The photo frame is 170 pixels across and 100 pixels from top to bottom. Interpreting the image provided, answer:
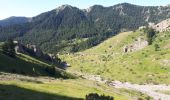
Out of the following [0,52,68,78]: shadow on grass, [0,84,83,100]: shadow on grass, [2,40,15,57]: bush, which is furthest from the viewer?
[2,40,15,57]: bush

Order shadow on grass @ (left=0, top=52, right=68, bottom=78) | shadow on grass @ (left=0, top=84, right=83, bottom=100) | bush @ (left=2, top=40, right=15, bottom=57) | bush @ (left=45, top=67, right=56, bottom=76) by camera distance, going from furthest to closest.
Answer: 1. bush @ (left=2, top=40, right=15, bottom=57)
2. bush @ (left=45, top=67, right=56, bottom=76)
3. shadow on grass @ (left=0, top=52, right=68, bottom=78)
4. shadow on grass @ (left=0, top=84, right=83, bottom=100)

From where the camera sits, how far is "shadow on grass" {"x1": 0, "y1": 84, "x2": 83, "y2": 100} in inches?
2516

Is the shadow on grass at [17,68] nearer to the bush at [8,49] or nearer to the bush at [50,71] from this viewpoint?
the bush at [50,71]

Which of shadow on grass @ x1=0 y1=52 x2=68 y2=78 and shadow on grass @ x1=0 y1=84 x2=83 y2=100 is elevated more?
shadow on grass @ x1=0 y1=52 x2=68 y2=78

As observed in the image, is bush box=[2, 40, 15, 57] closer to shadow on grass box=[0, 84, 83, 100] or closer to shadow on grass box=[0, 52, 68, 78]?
shadow on grass box=[0, 52, 68, 78]

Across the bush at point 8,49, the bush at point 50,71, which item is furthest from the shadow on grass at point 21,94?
the bush at point 8,49

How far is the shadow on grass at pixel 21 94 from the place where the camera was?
210 feet

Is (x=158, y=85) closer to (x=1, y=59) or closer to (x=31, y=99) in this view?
(x=1, y=59)

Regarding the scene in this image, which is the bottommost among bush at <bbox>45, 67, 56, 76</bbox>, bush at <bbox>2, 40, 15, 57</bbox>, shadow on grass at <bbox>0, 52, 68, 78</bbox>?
bush at <bbox>45, 67, 56, 76</bbox>

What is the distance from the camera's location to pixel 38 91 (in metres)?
76.5

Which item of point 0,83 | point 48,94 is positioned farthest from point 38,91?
point 0,83

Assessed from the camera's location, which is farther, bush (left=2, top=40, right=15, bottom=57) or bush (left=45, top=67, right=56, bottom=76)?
bush (left=2, top=40, right=15, bottom=57)

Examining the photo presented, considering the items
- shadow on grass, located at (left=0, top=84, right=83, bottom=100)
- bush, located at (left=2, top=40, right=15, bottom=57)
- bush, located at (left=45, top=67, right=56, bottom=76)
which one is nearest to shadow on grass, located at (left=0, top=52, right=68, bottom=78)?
bush, located at (left=45, top=67, right=56, bottom=76)

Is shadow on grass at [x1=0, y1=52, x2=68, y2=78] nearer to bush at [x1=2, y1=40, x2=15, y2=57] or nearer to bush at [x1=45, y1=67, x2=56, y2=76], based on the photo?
bush at [x1=45, y1=67, x2=56, y2=76]
